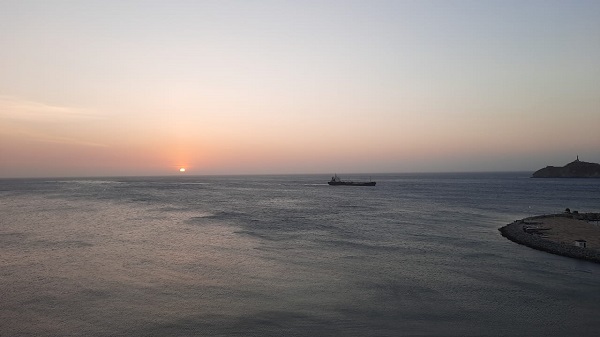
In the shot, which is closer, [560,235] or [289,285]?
[289,285]

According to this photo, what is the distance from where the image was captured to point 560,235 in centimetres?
3853

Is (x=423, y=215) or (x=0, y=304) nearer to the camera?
(x=0, y=304)

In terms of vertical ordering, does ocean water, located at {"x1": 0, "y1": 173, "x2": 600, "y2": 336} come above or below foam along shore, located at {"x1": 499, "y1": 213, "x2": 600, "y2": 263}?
below

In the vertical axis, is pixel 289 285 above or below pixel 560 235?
below

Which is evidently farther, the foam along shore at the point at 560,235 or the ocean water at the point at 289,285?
→ the foam along shore at the point at 560,235

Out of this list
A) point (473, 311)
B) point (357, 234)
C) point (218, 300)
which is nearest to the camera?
point (473, 311)

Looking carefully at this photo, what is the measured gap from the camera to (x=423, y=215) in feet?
196

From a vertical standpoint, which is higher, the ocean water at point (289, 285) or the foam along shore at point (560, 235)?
the foam along shore at point (560, 235)

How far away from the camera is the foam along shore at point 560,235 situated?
30.8 metres

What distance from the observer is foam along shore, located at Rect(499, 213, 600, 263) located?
101 ft

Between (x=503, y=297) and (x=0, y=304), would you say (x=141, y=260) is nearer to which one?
(x=0, y=304)

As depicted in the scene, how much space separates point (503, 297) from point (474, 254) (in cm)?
1115

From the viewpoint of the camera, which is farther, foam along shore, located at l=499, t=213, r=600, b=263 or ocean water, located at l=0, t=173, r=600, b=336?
foam along shore, located at l=499, t=213, r=600, b=263

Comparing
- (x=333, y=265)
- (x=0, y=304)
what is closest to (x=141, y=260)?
(x=0, y=304)
